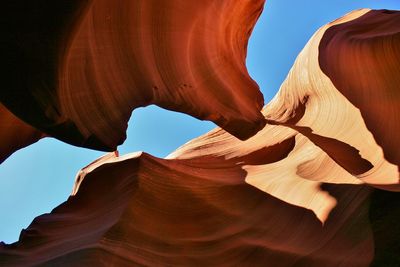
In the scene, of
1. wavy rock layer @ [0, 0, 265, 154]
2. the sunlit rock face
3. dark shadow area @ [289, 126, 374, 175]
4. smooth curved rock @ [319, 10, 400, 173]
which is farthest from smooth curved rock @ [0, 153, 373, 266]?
smooth curved rock @ [319, 10, 400, 173]

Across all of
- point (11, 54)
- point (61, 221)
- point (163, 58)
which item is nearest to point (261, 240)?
point (163, 58)

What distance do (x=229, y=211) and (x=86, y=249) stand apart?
4.12ft

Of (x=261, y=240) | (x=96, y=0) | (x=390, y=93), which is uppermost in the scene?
(x=96, y=0)

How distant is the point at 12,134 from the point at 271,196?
230 cm

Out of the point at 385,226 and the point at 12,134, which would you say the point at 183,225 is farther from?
the point at 12,134

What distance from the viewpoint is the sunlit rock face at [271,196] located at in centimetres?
366

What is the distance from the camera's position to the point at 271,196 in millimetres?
4492

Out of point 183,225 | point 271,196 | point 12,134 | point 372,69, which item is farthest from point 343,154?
point 12,134

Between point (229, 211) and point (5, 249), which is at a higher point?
point (5, 249)

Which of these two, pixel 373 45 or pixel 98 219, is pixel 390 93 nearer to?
pixel 373 45

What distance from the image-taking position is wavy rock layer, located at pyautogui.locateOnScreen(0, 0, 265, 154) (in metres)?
2.70

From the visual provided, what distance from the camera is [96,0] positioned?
3008mm

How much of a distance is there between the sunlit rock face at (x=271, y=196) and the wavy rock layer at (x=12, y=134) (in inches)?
24.9

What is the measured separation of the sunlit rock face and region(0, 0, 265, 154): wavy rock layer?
59cm
